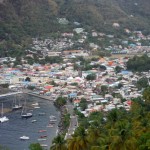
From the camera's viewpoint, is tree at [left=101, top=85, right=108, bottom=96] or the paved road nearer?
the paved road

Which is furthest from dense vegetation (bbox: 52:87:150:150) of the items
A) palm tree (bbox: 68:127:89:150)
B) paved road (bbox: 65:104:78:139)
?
paved road (bbox: 65:104:78:139)

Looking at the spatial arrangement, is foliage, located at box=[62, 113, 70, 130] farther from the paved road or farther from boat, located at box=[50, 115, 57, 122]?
boat, located at box=[50, 115, 57, 122]

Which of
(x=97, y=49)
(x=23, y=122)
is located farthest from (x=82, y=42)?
(x=23, y=122)

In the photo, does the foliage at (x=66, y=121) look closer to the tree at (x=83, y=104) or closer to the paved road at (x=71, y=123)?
the paved road at (x=71, y=123)

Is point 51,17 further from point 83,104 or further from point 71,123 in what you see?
point 71,123

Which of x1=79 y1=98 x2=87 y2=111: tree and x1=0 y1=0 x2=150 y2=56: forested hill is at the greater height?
x1=0 y1=0 x2=150 y2=56: forested hill

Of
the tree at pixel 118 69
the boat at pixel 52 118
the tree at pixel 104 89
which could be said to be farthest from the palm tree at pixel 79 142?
the tree at pixel 118 69

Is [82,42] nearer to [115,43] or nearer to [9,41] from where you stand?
[115,43]
